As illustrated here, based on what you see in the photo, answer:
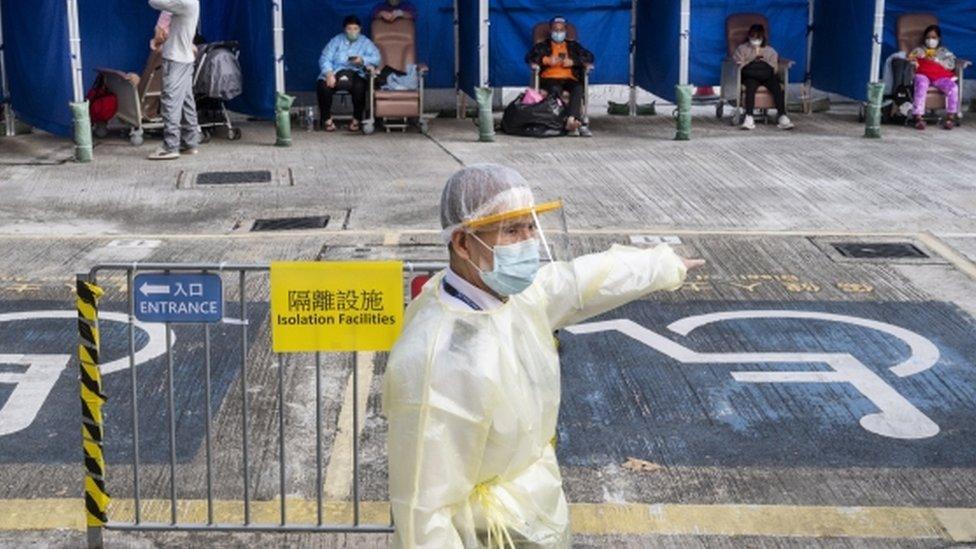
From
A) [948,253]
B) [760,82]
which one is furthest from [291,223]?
[760,82]

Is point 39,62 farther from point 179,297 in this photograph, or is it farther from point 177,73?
point 179,297

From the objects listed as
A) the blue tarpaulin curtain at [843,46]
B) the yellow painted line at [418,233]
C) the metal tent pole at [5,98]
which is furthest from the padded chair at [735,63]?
the metal tent pole at [5,98]

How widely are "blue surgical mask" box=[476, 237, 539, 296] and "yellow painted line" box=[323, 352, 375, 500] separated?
2.74m

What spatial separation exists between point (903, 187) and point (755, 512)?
8.75 metres

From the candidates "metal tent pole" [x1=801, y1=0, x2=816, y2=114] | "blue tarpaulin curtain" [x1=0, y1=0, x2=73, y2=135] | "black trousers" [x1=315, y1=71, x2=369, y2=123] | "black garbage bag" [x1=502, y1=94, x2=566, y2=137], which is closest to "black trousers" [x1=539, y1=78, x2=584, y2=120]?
"black garbage bag" [x1=502, y1=94, x2=566, y2=137]

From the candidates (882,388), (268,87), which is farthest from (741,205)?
(268,87)

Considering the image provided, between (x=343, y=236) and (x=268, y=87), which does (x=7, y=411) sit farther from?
(x=268, y=87)

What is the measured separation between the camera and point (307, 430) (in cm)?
792

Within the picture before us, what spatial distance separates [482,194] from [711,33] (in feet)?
54.1

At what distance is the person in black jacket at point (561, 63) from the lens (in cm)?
1831

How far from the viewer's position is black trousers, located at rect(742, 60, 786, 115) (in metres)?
18.7

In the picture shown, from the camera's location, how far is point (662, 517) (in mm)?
6762

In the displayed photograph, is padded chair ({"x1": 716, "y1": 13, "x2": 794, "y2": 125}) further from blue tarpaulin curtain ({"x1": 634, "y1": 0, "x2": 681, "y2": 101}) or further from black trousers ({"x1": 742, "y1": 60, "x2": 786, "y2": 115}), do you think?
blue tarpaulin curtain ({"x1": 634, "y1": 0, "x2": 681, "y2": 101})

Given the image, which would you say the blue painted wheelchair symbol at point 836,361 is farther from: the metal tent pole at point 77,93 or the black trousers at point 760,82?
the black trousers at point 760,82
